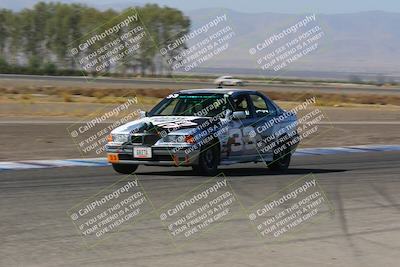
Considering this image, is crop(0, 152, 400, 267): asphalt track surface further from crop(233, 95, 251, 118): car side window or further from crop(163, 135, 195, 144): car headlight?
crop(233, 95, 251, 118): car side window

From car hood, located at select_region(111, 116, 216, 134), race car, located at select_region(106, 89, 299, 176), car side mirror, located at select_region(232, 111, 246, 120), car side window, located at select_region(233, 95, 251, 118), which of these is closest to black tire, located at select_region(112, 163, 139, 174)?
race car, located at select_region(106, 89, 299, 176)

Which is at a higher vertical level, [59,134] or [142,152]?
[59,134]

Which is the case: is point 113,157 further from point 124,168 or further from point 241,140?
point 241,140

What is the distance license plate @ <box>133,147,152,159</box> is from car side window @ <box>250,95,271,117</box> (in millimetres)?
2456

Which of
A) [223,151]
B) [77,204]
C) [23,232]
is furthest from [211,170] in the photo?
[23,232]

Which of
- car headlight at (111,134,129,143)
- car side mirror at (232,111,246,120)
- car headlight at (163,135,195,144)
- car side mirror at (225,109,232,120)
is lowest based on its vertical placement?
car side mirror at (232,111,246,120)

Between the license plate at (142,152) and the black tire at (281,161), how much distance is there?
2.91 metres

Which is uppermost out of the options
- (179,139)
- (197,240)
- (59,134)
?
(59,134)

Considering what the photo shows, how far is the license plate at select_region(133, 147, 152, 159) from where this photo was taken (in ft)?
43.4

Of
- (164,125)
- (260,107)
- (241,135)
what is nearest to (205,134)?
(164,125)

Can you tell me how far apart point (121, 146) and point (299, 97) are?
156 ft

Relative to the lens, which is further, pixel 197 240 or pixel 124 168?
pixel 124 168

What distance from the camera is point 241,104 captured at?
14.5m

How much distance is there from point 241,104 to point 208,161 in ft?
4.82
